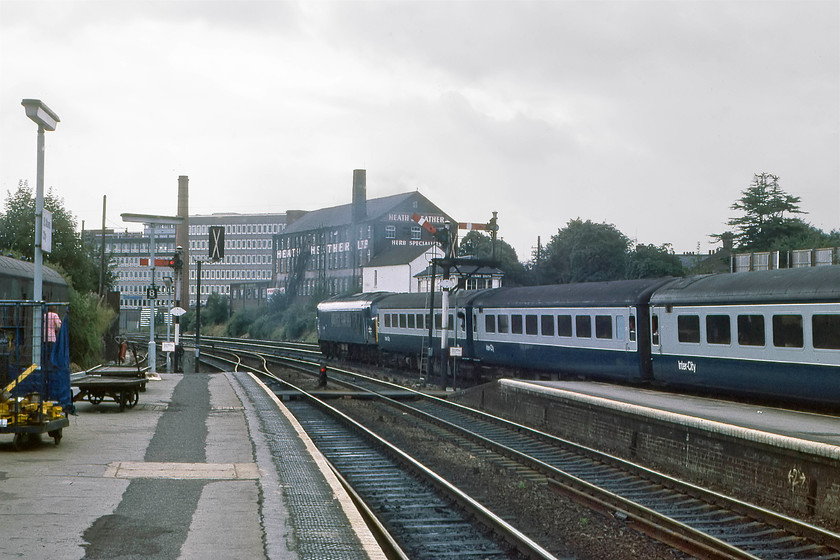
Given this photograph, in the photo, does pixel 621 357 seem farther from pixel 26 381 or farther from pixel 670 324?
pixel 26 381

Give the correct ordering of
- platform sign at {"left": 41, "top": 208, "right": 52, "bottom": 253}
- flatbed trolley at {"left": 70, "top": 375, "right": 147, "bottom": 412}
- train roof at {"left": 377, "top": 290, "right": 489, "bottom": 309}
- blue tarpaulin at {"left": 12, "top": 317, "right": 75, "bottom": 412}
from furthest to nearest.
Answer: train roof at {"left": 377, "top": 290, "right": 489, "bottom": 309} < flatbed trolley at {"left": 70, "top": 375, "right": 147, "bottom": 412} < platform sign at {"left": 41, "top": 208, "right": 52, "bottom": 253} < blue tarpaulin at {"left": 12, "top": 317, "right": 75, "bottom": 412}

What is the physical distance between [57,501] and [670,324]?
14144mm

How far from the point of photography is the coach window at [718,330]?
58.4ft

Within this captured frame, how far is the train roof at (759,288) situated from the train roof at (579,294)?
75 cm

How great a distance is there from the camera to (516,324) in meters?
27.2

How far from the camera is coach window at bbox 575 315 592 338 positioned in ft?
75.6

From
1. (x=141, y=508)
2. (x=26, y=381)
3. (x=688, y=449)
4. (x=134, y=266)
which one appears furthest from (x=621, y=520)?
(x=134, y=266)

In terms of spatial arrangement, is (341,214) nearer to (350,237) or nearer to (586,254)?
(350,237)

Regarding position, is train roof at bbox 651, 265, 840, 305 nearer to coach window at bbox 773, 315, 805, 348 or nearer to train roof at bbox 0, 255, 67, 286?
coach window at bbox 773, 315, 805, 348

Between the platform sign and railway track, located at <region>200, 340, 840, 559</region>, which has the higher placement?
the platform sign

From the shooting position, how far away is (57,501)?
8820mm

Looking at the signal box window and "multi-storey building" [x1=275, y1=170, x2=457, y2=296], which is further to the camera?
"multi-storey building" [x1=275, y1=170, x2=457, y2=296]

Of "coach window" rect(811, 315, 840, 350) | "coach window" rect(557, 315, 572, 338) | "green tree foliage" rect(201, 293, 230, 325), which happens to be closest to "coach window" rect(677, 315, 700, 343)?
"coach window" rect(811, 315, 840, 350)

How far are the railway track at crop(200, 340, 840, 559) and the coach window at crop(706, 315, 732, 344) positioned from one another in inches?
166
